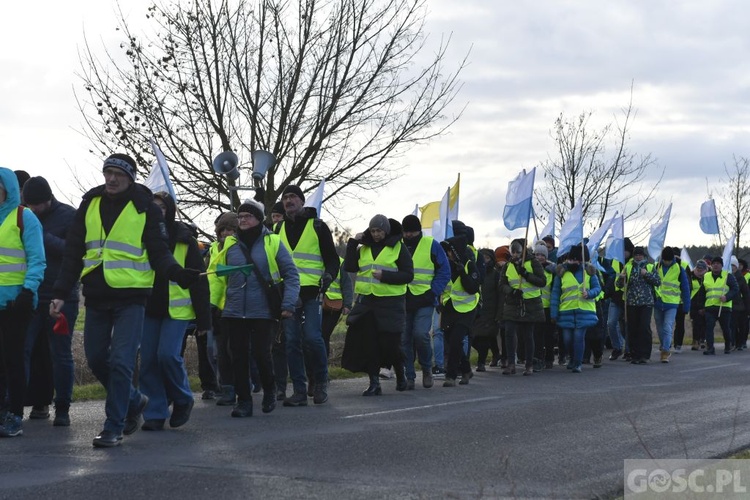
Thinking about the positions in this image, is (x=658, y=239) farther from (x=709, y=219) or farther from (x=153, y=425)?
(x=153, y=425)

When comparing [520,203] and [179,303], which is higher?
[520,203]

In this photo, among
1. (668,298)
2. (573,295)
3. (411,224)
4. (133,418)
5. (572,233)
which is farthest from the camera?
(668,298)

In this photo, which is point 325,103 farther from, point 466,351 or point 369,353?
point 369,353

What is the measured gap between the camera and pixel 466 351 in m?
15.9

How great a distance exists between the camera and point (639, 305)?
19.6 m

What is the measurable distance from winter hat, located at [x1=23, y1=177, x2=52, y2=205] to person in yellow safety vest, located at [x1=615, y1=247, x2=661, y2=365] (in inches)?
462

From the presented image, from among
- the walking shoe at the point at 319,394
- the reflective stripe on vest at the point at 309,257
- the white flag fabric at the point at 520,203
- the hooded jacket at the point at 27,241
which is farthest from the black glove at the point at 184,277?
the white flag fabric at the point at 520,203

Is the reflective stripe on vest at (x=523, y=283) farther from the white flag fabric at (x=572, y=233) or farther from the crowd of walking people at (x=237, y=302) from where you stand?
the white flag fabric at (x=572, y=233)

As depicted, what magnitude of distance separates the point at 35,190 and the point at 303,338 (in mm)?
3105

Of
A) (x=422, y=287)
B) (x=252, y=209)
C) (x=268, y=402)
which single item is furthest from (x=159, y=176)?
(x=422, y=287)

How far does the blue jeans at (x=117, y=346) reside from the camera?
8.48 meters

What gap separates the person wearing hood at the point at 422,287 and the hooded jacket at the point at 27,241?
5.48 meters

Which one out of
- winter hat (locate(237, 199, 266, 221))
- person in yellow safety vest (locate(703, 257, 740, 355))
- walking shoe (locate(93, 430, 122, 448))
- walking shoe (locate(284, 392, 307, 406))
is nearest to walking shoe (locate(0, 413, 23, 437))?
walking shoe (locate(93, 430, 122, 448))

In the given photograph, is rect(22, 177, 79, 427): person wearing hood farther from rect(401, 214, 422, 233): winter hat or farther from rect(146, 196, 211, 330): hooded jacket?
rect(401, 214, 422, 233): winter hat
